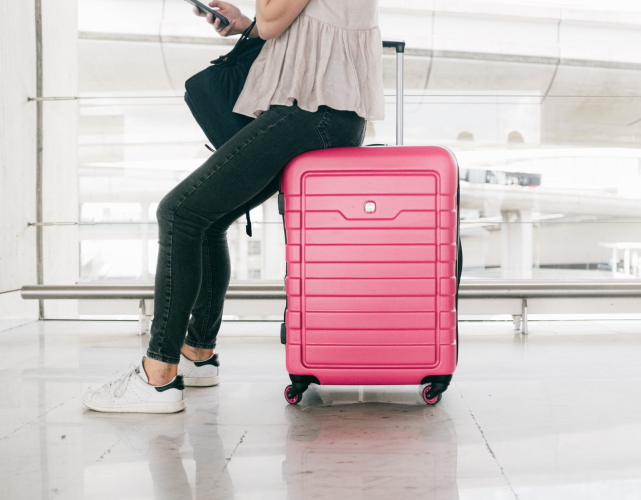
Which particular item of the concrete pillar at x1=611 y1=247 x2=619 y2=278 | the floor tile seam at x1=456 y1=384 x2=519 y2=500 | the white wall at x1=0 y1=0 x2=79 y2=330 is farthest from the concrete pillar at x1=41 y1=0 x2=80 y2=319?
the concrete pillar at x1=611 y1=247 x2=619 y2=278

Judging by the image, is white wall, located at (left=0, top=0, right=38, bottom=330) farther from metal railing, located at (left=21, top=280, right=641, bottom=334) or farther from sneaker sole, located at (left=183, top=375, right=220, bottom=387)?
sneaker sole, located at (left=183, top=375, right=220, bottom=387)

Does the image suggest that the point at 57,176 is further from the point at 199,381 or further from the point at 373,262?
the point at 373,262

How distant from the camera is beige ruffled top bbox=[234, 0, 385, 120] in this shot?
4.17ft

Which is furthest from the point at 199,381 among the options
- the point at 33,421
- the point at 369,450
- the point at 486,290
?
the point at 486,290

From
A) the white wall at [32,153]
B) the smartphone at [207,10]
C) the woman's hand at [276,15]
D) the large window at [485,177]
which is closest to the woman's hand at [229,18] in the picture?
the smartphone at [207,10]

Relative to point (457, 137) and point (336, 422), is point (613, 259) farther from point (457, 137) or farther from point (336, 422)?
Answer: point (336, 422)

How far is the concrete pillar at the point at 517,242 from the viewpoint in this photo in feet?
8.76

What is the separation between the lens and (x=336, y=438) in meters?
1.15

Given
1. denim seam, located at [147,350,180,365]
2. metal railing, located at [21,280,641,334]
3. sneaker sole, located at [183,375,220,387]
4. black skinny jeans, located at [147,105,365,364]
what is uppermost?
black skinny jeans, located at [147,105,365,364]

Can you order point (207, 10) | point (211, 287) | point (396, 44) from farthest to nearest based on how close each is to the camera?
point (396, 44), point (211, 287), point (207, 10)

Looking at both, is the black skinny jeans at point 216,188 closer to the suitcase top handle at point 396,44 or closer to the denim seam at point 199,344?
the denim seam at point 199,344

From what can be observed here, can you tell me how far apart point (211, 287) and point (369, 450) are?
1.99 feet

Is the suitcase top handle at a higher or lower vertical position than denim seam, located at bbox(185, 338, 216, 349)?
higher

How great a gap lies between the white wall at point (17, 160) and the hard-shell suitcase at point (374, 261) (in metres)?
1.58
